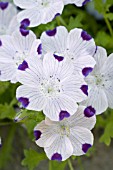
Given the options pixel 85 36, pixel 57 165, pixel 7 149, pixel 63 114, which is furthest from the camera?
pixel 7 149

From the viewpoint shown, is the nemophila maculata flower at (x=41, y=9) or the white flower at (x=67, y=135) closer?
the white flower at (x=67, y=135)

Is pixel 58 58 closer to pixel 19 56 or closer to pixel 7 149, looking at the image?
pixel 19 56

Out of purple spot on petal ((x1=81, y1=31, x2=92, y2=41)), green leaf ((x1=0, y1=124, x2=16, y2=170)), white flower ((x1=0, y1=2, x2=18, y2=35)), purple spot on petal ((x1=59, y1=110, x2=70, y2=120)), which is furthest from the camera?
green leaf ((x1=0, y1=124, x2=16, y2=170))

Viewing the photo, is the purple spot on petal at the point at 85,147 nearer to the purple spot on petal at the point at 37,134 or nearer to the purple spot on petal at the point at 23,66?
the purple spot on petal at the point at 37,134

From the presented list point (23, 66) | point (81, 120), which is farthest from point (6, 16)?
point (81, 120)

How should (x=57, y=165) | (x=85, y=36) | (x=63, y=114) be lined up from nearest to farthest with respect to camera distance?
(x=63, y=114)
(x=85, y=36)
(x=57, y=165)

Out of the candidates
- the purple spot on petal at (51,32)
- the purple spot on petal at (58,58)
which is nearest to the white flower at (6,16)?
the purple spot on petal at (51,32)

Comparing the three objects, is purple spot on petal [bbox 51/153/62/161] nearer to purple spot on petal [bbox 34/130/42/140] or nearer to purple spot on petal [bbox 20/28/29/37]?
purple spot on petal [bbox 34/130/42/140]

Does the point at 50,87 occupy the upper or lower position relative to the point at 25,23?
lower

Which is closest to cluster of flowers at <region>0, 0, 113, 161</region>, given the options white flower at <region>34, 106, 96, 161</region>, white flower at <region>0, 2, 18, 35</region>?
white flower at <region>34, 106, 96, 161</region>
